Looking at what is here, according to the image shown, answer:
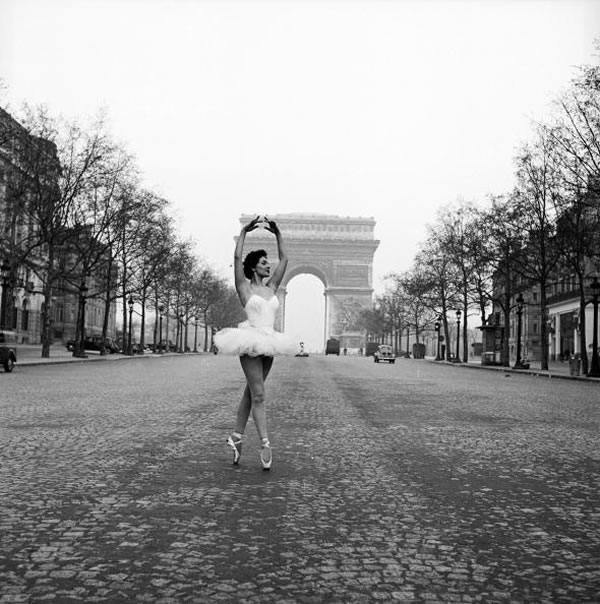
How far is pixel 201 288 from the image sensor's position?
292 feet

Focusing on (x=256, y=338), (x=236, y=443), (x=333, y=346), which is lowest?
(x=236, y=443)

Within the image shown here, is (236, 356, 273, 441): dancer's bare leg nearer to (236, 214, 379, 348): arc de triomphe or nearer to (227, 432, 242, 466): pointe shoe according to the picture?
(227, 432, 242, 466): pointe shoe

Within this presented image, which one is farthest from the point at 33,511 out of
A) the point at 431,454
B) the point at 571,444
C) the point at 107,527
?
the point at 571,444

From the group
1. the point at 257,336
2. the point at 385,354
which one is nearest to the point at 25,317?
the point at 385,354

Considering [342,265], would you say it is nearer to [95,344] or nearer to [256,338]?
[95,344]

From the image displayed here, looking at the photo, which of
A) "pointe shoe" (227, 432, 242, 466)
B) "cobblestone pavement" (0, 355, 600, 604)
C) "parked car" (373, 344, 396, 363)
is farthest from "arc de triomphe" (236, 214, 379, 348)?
"pointe shoe" (227, 432, 242, 466)

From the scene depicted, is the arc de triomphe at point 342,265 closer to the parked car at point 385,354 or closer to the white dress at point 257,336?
the parked car at point 385,354

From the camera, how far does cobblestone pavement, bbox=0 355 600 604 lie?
13.1ft

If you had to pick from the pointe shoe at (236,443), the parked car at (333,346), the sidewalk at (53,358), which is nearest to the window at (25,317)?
the sidewalk at (53,358)

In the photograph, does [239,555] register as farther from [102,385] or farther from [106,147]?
[106,147]

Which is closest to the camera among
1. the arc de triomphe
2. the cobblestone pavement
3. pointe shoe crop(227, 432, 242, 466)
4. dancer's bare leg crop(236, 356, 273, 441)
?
the cobblestone pavement

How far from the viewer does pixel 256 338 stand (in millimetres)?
7020

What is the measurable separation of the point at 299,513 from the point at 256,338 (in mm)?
1886

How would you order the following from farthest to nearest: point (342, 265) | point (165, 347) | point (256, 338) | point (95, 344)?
point (342, 265)
point (165, 347)
point (95, 344)
point (256, 338)
